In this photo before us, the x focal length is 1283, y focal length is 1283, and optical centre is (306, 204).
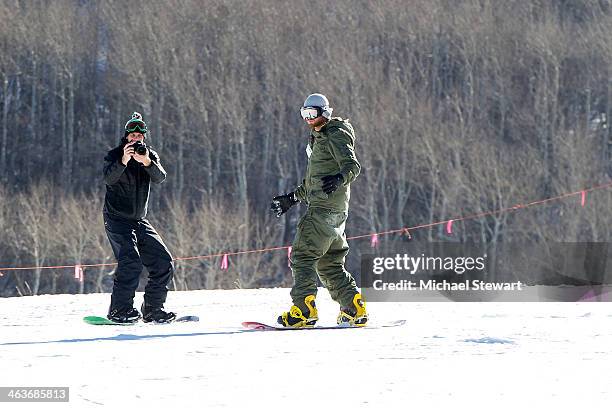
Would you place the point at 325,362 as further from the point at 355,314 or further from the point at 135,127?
the point at 135,127

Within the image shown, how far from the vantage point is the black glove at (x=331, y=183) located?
25.8 feet

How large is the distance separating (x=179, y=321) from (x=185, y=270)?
1393 inches

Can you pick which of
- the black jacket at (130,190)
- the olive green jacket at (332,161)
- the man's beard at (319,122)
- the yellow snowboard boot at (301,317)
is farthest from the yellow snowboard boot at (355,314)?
the black jacket at (130,190)

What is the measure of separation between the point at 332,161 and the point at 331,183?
0.38 metres

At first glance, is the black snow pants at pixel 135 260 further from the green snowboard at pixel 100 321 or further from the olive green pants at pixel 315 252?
the olive green pants at pixel 315 252

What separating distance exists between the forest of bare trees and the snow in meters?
36.0

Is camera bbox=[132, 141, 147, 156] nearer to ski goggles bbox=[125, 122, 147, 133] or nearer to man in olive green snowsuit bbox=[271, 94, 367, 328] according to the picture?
ski goggles bbox=[125, 122, 147, 133]

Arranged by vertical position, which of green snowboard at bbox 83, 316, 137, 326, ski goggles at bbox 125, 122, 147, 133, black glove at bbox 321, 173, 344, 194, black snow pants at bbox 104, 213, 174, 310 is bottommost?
green snowboard at bbox 83, 316, 137, 326

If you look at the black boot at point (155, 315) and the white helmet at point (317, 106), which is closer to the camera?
the white helmet at point (317, 106)

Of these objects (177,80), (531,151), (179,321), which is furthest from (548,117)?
(179,321)

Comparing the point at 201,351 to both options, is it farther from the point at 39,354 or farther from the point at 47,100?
the point at 47,100

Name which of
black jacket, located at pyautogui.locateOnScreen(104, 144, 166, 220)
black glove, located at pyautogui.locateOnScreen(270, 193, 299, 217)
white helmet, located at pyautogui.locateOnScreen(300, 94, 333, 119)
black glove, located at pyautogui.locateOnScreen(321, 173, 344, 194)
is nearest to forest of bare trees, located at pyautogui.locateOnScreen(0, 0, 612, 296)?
black glove, located at pyautogui.locateOnScreen(270, 193, 299, 217)

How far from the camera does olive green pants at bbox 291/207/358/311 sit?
8188mm

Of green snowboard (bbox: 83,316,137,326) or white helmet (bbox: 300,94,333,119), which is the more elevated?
white helmet (bbox: 300,94,333,119)
